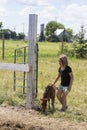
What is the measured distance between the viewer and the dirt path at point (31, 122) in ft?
23.6

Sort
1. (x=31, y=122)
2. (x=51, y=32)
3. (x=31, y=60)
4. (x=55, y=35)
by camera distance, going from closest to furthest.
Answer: (x=31, y=122) → (x=31, y=60) → (x=55, y=35) → (x=51, y=32)

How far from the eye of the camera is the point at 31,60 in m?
8.85

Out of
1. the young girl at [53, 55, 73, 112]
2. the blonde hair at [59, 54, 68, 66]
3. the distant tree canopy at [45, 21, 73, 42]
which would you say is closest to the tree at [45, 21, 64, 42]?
the distant tree canopy at [45, 21, 73, 42]

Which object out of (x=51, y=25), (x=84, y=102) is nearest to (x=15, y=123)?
(x=84, y=102)

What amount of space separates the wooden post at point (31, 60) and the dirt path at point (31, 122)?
0.42 m

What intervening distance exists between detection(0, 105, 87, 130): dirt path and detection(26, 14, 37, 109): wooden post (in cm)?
42

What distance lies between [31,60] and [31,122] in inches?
66.8

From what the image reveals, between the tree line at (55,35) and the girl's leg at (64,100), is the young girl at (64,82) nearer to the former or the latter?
the girl's leg at (64,100)

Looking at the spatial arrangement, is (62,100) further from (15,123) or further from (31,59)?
(15,123)

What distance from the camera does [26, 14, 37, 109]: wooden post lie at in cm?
882

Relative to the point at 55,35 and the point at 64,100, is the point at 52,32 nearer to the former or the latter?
the point at 55,35

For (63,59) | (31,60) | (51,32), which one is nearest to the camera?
(63,59)

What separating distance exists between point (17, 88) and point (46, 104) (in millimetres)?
3556

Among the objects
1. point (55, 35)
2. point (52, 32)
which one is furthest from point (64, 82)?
point (52, 32)
